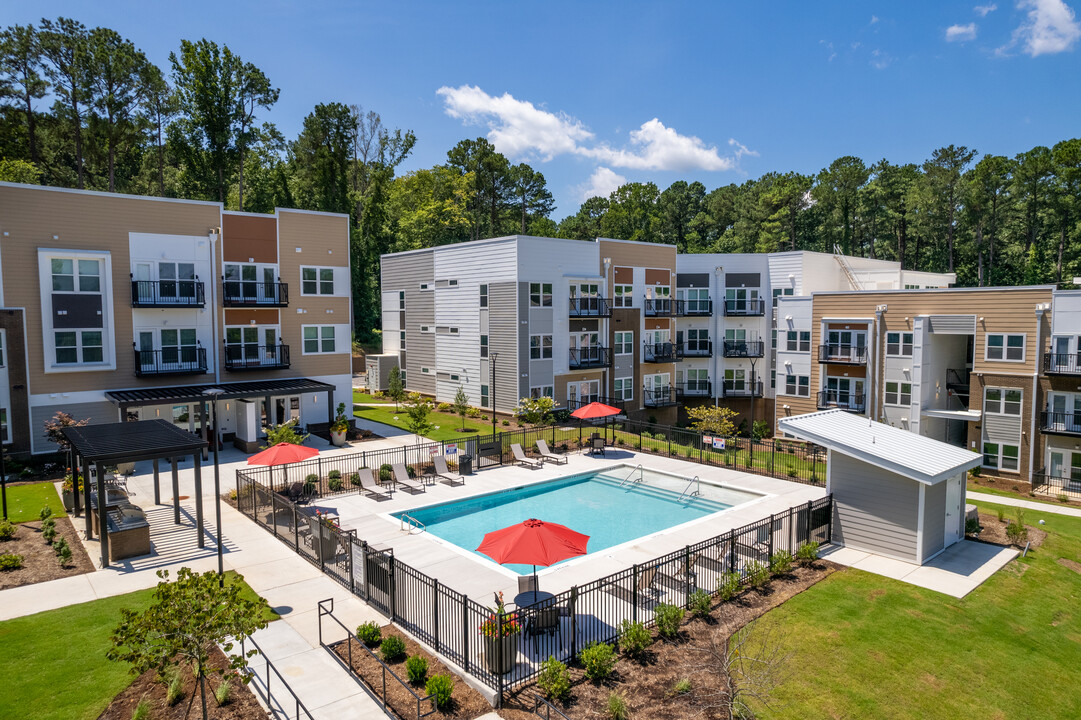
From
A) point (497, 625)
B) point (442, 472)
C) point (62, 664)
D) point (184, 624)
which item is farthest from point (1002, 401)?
point (62, 664)

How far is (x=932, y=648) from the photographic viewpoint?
41.1 feet

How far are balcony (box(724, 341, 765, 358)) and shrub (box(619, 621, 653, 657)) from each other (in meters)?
37.2

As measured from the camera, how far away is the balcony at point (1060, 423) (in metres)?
29.4

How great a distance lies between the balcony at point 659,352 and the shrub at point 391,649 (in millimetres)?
33731

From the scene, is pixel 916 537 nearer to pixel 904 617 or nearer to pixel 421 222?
pixel 904 617

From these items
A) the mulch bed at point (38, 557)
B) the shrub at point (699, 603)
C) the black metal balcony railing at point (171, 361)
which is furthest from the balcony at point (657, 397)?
the mulch bed at point (38, 557)

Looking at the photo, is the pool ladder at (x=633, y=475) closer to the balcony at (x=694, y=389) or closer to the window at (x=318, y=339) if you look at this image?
the window at (x=318, y=339)

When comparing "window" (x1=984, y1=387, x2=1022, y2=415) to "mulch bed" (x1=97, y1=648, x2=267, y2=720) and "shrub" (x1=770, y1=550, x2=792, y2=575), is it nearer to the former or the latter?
"shrub" (x1=770, y1=550, x2=792, y2=575)

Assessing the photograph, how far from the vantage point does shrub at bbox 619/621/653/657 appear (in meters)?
11.9

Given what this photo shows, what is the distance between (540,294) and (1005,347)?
79.5 ft

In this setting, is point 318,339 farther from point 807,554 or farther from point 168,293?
point 807,554

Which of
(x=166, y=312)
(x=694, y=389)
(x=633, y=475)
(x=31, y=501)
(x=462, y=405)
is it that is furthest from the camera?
(x=694, y=389)

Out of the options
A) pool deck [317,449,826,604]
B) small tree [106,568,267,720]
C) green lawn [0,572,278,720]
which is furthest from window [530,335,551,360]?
small tree [106,568,267,720]

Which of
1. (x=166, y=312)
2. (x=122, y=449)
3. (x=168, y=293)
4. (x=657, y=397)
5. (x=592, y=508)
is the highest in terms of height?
(x=168, y=293)
